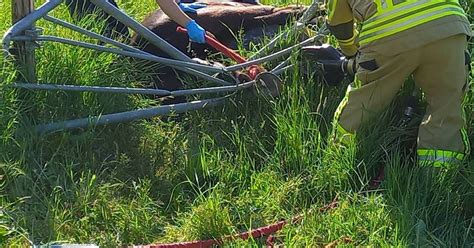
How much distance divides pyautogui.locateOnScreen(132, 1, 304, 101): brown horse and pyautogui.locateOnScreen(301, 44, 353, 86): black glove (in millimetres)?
669

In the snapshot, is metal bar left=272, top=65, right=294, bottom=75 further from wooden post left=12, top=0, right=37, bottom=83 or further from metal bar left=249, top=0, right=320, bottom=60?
wooden post left=12, top=0, right=37, bottom=83

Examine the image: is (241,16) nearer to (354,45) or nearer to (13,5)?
(354,45)

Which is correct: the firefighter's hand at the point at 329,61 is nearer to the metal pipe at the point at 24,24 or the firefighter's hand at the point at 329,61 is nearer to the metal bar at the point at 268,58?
the metal bar at the point at 268,58

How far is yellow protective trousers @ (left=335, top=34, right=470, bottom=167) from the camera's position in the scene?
3717mm

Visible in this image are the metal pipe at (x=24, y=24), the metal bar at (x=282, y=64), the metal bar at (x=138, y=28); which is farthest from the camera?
the metal bar at (x=282, y=64)

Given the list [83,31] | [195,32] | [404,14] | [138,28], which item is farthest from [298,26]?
[83,31]

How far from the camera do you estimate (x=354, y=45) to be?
14.1 ft

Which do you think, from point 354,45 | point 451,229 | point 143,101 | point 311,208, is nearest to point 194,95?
point 143,101

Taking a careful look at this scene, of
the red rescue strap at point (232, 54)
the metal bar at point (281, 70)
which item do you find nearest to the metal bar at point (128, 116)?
the red rescue strap at point (232, 54)

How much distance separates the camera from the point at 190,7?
17.3 feet

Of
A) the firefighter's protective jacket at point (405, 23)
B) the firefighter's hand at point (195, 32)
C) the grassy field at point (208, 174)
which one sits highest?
the firefighter's protective jacket at point (405, 23)

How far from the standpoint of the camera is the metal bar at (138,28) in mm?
4340

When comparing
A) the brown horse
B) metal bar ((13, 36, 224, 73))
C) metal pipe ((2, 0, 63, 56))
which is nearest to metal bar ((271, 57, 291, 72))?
metal bar ((13, 36, 224, 73))

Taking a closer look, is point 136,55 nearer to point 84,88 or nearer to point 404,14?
point 84,88
